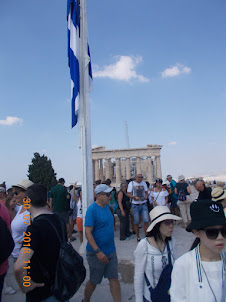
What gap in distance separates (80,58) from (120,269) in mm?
5085

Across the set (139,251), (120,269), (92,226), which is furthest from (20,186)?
(120,269)

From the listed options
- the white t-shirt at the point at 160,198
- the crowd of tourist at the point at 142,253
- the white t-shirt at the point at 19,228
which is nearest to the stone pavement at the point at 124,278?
the crowd of tourist at the point at 142,253

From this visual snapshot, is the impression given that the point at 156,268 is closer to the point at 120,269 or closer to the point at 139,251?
the point at 139,251

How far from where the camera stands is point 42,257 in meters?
2.08

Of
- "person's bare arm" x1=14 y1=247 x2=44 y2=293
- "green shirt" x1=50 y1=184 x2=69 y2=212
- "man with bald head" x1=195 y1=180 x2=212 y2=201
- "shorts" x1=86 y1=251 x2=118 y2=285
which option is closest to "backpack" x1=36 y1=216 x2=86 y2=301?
"person's bare arm" x1=14 y1=247 x2=44 y2=293

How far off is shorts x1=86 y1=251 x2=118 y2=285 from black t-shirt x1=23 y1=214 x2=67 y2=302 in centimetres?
103

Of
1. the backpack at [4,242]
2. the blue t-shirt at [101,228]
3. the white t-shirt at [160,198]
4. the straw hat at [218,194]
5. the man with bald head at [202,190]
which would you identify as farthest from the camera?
the white t-shirt at [160,198]

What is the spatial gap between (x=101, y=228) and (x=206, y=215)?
6.47ft

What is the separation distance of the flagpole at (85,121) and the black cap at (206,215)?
12.1 ft

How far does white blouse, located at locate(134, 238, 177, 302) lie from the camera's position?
7.04 feet

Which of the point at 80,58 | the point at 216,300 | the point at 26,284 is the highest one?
the point at 80,58

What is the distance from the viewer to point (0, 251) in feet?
8.06

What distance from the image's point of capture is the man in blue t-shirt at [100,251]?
2.98 m

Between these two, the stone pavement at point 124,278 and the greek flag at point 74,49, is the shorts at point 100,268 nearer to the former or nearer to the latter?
the stone pavement at point 124,278
